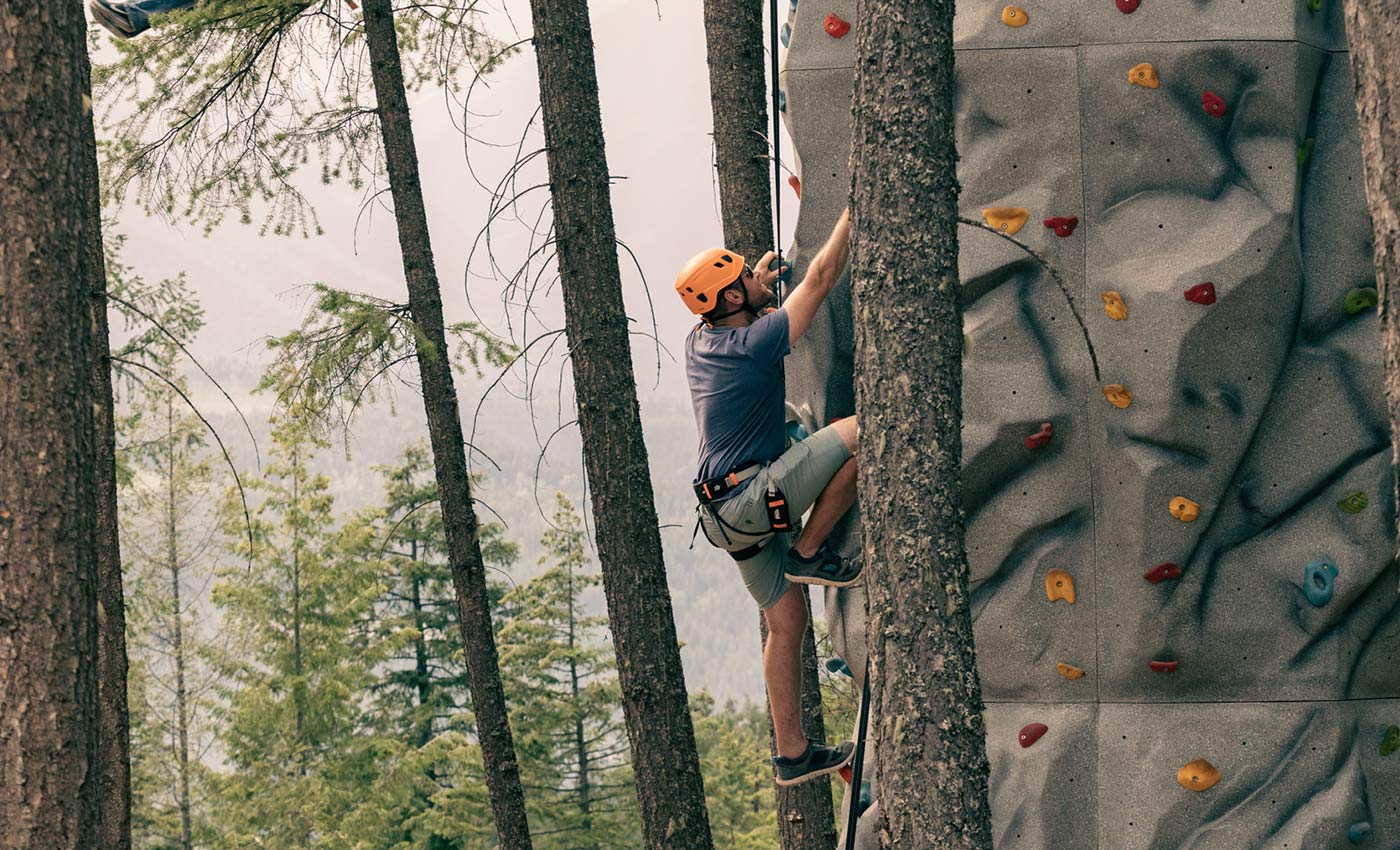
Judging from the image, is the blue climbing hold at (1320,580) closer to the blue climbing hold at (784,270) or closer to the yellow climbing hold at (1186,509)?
the yellow climbing hold at (1186,509)

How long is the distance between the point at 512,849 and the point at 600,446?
15.1 ft

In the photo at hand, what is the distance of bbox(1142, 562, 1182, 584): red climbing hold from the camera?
241 inches

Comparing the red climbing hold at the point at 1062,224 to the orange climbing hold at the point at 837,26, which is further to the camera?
the orange climbing hold at the point at 837,26

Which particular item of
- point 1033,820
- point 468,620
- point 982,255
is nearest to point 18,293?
point 982,255

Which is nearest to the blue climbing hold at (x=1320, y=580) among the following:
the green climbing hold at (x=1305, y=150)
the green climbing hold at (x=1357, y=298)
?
the green climbing hold at (x=1357, y=298)

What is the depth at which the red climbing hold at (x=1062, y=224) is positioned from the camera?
6.21 metres

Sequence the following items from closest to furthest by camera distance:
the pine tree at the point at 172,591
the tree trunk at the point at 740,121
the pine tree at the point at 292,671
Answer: the tree trunk at the point at 740,121 → the pine tree at the point at 292,671 → the pine tree at the point at 172,591

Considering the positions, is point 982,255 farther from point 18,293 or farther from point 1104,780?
point 18,293

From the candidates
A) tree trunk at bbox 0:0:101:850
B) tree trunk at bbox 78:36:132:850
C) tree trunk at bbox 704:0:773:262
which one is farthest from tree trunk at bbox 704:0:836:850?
tree trunk at bbox 0:0:101:850

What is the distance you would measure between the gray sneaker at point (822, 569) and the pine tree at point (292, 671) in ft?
48.4

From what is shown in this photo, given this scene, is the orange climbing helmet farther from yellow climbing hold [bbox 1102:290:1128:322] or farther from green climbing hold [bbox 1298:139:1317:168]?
green climbing hold [bbox 1298:139:1317:168]

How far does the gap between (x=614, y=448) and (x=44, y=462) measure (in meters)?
2.50

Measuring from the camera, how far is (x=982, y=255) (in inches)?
250

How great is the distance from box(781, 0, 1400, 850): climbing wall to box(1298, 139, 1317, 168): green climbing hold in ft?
0.16
